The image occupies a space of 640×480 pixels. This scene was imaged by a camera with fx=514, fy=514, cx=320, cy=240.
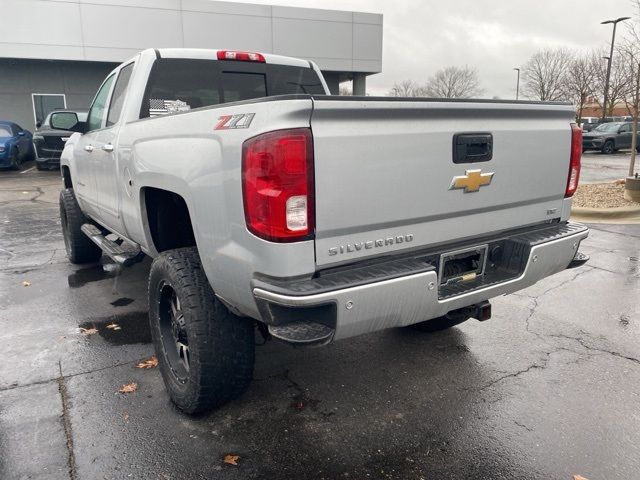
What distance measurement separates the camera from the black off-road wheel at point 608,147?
80.9 feet

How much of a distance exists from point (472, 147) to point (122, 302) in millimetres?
3674

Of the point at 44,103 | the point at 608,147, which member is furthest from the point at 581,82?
the point at 44,103

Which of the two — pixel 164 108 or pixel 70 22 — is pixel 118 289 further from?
pixel 70 22

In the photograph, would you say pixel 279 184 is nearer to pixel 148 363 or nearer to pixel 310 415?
pixel 310 415

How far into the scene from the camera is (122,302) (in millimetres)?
4953

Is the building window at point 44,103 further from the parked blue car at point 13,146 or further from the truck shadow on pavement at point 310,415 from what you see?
the truck shadow on pavement at point 310,415

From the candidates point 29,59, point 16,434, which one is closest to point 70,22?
point 29,59

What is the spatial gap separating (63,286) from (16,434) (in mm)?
2895

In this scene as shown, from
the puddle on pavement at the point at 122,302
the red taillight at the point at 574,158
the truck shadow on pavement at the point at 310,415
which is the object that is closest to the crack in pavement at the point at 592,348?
the truck shadow on pavement at the point at 310,415

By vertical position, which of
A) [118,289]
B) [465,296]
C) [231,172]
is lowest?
[118,289]

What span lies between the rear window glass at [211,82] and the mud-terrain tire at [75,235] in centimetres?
257

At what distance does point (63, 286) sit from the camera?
5.43 metres

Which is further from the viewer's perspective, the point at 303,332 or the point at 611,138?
the point at 611,138

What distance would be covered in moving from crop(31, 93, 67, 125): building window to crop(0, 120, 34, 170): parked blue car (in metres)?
3.32
